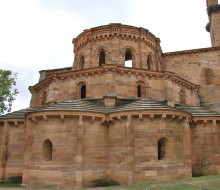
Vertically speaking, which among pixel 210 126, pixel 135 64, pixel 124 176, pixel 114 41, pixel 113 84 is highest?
pixel 114 41

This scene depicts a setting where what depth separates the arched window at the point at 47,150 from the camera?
48.4ft

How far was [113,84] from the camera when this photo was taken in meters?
17.8

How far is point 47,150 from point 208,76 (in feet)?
61.1

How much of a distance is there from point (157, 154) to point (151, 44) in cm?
1269

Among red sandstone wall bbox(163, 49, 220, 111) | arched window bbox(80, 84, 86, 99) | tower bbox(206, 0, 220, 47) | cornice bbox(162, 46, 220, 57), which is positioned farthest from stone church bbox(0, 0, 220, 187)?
tower bbox(206, 0, 220, 47)

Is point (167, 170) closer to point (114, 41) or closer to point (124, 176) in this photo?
point (124, 176)

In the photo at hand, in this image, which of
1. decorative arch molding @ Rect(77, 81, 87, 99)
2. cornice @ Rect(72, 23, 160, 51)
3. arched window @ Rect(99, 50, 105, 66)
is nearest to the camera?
decorative arch molding @ Rect(77, 81, 87, 99)

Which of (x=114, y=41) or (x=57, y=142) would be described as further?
(x=114, y=41)

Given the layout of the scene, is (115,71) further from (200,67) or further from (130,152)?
(200,67)

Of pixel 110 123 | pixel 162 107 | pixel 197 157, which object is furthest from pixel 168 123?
pixel 197 157

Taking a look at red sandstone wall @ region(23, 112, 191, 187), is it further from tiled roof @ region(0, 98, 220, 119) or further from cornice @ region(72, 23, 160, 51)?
cornice @ region(72, 23, 160, 51)

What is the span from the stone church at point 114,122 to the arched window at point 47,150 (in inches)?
2.4

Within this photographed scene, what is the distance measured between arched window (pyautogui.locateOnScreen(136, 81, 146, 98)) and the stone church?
8cm

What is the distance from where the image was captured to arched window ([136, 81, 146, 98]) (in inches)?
729
